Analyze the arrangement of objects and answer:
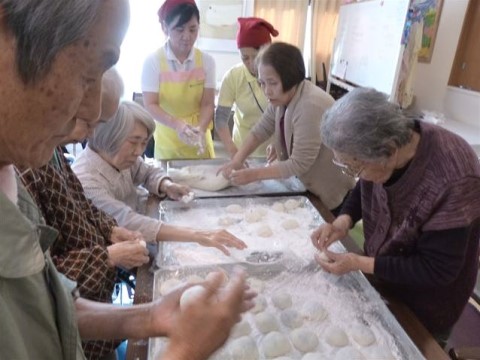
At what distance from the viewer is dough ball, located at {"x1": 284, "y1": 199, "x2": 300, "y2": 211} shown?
1.70 meters

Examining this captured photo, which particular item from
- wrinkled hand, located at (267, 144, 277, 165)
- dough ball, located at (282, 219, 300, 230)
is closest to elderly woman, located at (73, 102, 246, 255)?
dough ball, located at (282, 219, 300, 230)

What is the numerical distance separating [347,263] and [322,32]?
14.0ft

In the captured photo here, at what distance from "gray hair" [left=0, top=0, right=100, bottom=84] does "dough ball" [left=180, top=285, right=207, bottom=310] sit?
35cm

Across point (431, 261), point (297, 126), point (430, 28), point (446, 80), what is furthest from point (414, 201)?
point (430, 28)

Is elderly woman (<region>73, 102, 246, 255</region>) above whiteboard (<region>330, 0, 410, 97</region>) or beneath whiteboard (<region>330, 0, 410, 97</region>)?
beneath

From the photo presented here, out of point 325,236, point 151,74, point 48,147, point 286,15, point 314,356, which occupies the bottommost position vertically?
point 314,356

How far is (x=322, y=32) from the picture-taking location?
15.6 feet

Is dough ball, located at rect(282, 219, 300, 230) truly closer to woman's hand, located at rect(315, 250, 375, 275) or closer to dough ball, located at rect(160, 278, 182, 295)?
woman's hand, located at rect(315, 250, 375, 275)

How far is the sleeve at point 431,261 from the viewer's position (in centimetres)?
102

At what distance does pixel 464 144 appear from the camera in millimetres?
1081

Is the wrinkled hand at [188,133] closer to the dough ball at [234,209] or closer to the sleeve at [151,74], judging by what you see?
the sleeve at [151,74]

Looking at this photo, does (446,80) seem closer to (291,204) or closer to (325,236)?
(291,204)

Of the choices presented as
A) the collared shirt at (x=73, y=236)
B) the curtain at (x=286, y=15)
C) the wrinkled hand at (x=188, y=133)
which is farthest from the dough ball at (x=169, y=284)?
the curtain at (x=286, y=15)

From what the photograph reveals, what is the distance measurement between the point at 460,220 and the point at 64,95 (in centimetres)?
100
